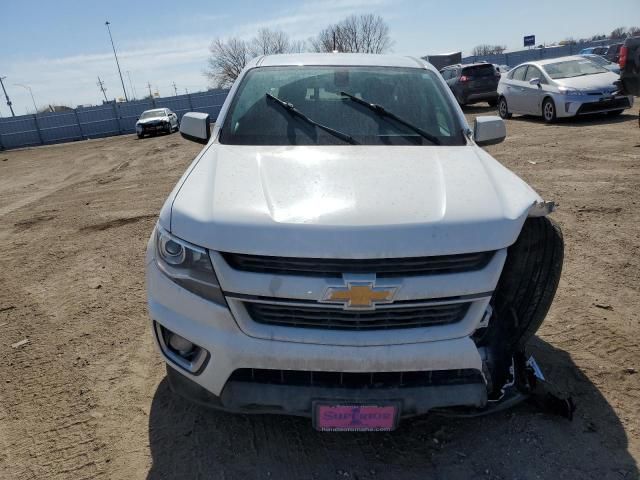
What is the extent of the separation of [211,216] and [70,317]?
249cm

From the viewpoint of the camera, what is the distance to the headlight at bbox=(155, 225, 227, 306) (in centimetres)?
206

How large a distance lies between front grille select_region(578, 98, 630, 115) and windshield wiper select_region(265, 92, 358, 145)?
36.0 feet

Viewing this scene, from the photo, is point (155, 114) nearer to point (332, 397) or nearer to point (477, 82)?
point (477, 82)

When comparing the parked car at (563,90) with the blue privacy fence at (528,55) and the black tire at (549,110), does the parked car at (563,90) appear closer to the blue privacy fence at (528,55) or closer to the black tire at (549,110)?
the black tire at (549,110)

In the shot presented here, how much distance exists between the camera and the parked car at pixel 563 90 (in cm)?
1169

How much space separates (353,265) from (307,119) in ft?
4.96

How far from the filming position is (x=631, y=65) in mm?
8180

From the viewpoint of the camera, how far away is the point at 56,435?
2.59m

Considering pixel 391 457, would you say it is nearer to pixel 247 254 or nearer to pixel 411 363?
pixel 411 363

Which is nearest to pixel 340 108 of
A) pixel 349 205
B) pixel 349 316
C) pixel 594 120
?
→ pixel 349 205

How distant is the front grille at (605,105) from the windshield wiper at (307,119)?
36.0ft

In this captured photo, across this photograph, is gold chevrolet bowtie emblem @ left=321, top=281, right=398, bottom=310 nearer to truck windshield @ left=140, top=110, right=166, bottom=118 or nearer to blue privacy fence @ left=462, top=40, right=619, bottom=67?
truck windshield @ left=140, top=110, right=166, bottom=118

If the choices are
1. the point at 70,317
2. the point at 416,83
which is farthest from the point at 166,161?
the point at 416,83

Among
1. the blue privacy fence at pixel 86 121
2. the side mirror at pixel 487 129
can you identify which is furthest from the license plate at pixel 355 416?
the blue privacy fence at pixel 86 121
